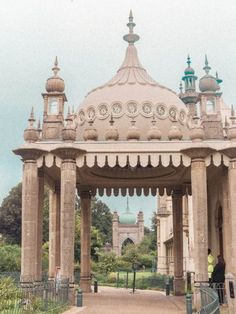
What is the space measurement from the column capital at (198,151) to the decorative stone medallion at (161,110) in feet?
7.44

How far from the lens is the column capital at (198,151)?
1619 centimetres

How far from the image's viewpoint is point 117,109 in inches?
717

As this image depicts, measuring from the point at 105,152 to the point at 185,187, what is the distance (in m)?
6.83

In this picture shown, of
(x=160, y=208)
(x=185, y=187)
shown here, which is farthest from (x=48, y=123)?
(x=160, y=208)

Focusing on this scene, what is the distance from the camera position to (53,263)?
2042 centimetres

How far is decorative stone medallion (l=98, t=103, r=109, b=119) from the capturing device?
59.7ft

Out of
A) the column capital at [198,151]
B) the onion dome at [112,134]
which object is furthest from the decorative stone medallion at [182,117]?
the onion dome at [112,134]

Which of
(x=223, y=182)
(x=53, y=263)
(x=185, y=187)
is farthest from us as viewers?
(x=185, y=187)

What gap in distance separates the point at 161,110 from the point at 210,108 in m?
1.73

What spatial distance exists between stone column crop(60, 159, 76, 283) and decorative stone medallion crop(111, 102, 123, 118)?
2.76m

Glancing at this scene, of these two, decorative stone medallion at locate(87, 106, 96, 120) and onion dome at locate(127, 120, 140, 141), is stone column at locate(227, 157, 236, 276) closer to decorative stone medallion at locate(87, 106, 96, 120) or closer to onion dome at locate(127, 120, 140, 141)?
onion dome at locate(127, 120, 140, 141)

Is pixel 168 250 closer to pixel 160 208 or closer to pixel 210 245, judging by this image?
pixel 160 208

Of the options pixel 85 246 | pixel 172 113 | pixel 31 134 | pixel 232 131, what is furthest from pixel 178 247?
pixel 31 134

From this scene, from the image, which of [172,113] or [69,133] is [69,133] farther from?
[172,113]
